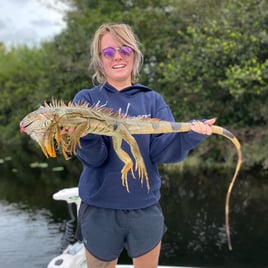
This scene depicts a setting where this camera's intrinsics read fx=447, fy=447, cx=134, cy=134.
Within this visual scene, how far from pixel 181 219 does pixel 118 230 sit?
623cm

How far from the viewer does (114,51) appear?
230cm

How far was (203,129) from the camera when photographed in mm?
2186

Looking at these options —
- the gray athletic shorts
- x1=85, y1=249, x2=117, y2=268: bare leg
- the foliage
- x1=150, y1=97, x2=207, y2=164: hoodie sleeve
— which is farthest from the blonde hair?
the foliage

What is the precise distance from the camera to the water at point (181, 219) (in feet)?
21.7

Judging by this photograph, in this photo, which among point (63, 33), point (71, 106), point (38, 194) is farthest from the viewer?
point (63, 33)

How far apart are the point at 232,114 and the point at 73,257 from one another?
9.78 metres

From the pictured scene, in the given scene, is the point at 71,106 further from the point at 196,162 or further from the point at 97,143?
the point at 196,162

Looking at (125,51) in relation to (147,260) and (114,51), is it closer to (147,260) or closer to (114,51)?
(114,51)

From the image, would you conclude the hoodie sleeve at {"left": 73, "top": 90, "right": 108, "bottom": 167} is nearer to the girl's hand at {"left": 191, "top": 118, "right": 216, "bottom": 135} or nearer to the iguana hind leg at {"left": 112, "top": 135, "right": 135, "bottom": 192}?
the iguana hind leg at {"left": 112, "top": 135, "right": 135, "bottom": 192}

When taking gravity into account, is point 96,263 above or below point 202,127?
below

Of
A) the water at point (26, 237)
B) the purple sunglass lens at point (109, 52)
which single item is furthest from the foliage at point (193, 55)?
the purple sunglass lens at point (109, 52)

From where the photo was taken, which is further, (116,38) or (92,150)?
(116,38)

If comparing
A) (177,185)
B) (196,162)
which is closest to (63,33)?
(196,162)

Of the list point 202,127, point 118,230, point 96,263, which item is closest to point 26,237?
point 96,263
